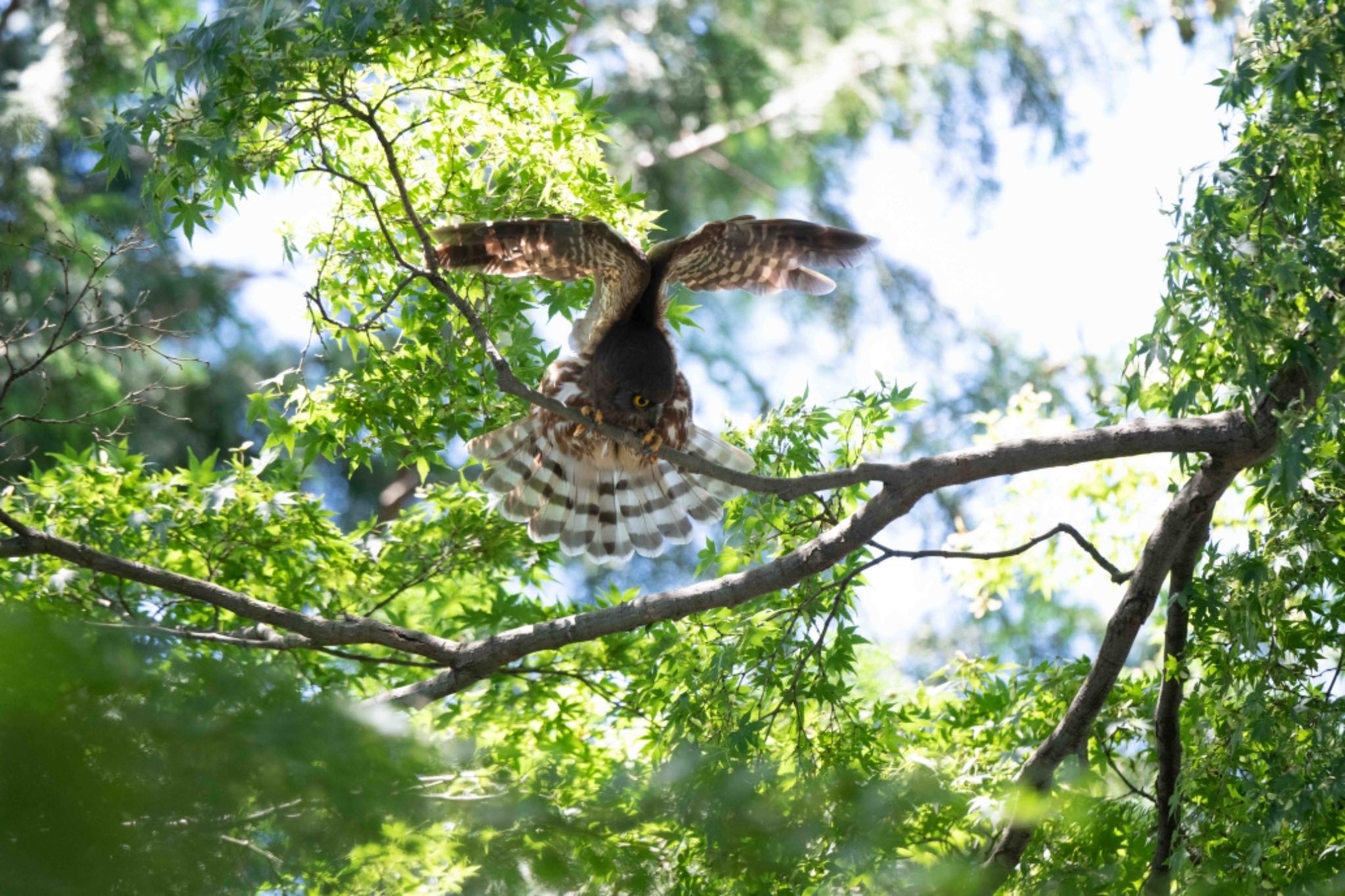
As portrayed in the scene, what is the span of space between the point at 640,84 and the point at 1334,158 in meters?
9.29

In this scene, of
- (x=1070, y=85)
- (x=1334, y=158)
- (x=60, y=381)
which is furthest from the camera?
(x=1070, y=85)

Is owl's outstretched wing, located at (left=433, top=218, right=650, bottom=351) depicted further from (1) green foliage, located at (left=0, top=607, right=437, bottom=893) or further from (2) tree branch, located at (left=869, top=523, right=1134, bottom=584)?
(1) green foliage, located at (left=0, top=607, right=437, bottom=893)

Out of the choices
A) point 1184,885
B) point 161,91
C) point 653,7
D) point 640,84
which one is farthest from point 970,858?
point 653,7

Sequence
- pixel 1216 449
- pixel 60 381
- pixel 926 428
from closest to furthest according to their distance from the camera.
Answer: pixel 1216 449 → pixel 60 381 → pixel 926 428

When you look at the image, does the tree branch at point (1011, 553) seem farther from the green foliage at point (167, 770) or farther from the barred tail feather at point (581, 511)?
the green foliage at point (167, 770)

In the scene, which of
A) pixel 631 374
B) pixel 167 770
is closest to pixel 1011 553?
pixel 631 374

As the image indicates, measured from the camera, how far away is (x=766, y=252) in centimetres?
441

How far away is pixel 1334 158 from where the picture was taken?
3018 mm

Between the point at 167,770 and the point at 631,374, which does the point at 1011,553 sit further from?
the point at 167,770

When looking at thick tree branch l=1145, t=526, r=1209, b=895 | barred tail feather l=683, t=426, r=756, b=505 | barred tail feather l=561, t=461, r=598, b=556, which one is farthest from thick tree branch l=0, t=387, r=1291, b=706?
barred tail feather l=561, t=461, r=598, b=556

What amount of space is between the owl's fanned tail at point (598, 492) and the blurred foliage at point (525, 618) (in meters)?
0.16

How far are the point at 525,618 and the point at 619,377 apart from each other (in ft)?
3.28

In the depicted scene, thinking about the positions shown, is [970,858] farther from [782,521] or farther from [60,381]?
[60,381]

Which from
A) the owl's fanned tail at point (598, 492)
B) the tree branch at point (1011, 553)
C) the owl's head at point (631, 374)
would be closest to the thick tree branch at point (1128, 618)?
the tree branch at point (1011, 553)
